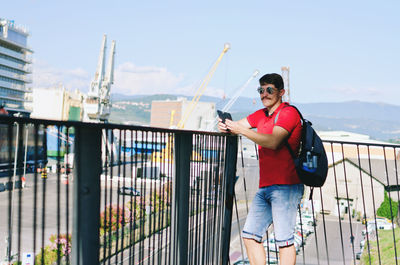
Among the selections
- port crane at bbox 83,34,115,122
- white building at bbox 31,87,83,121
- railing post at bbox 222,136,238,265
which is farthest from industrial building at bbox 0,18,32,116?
railing post at bbox 222,136,238,265

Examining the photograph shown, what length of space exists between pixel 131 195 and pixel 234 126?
1.06 metres

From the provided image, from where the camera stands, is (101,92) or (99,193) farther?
(101,92)

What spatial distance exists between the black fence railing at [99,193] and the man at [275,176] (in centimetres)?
38

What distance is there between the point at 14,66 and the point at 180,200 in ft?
293

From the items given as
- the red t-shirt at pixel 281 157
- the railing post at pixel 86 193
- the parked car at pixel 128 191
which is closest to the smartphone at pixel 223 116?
the red t-shirt at pixel 281 157

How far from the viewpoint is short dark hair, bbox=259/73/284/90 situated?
115 inches

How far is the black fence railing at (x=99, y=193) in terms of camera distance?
1.51m

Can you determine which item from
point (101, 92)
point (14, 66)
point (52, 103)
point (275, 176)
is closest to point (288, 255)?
point (275, 176)

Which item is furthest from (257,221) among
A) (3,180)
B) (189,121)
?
(189,121)

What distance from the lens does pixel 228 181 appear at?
356 centimetres

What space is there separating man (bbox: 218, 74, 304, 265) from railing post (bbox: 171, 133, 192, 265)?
0.41m

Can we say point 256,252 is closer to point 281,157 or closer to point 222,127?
point 281,157

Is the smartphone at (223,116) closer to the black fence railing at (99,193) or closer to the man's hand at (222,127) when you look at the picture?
the man's hand at (222,127)

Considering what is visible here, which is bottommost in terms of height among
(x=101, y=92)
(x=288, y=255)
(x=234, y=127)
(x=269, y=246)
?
(x=269, y=246)
